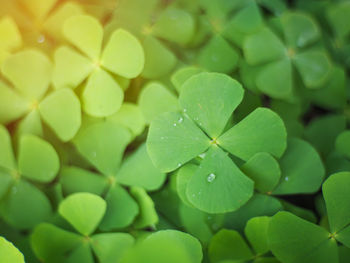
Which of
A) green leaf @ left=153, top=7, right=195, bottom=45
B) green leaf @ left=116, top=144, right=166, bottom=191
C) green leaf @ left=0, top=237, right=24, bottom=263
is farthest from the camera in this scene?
green leaf @ left=153, top=7, right=195, bottom=45

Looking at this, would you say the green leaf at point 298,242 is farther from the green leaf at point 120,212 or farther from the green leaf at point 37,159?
the green leaf at point 37,159

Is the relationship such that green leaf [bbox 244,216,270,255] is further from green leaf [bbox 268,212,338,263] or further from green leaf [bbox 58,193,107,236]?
green leaf [bbox 58,193,107,236]

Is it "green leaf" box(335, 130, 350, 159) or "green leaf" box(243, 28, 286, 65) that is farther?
"green leaf" box(243, 28, 286, 65)

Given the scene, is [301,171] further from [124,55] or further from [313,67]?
[124,55]

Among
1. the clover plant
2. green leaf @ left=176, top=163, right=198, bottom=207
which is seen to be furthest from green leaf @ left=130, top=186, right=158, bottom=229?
green leaf @ left=176, top=163, right=198, bottom=207

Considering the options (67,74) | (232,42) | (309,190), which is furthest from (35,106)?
(309,190)

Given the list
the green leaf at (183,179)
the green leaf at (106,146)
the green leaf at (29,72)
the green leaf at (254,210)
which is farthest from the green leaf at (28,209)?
the green leaf at (254,210)

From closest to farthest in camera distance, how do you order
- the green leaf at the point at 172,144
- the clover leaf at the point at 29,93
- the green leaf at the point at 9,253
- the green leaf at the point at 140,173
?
the green leaf at the point at 9,253 → the green leaf at the point at 172,144 → the green leaf at the point at 140,173 → the clover leaf at the point at 29,93
